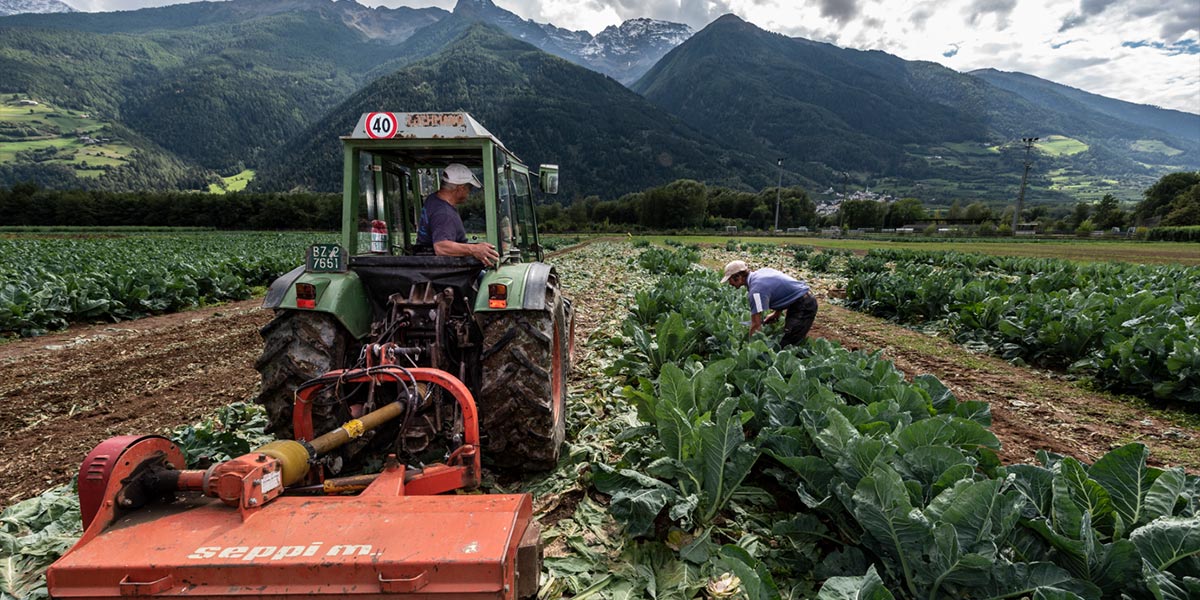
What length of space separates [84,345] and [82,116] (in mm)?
249659

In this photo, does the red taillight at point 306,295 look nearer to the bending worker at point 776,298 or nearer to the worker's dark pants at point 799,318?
the bending worker at point 776,298

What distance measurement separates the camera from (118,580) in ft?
5.59

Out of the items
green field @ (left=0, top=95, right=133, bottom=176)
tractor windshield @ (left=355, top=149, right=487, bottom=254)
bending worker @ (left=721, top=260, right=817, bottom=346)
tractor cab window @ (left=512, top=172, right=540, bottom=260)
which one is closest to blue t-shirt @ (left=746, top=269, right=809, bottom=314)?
bending worker @ (left=721, top=260, right=817, bottom=346)

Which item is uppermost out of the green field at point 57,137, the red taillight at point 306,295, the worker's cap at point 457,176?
the green field at point 57,137

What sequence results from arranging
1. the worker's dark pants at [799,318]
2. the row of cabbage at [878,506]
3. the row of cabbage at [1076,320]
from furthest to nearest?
the worker's dark pants at [799,318] < the row of cabbage at [1076,320] < the row of cabbage at [878,506]

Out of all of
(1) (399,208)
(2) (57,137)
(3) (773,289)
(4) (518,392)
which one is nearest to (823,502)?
(4) (518,392)

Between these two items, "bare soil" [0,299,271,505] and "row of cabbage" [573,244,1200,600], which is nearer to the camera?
"row of cabbage" [573,244,1200,600]

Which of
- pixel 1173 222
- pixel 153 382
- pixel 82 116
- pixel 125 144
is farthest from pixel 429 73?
pixel 153 382

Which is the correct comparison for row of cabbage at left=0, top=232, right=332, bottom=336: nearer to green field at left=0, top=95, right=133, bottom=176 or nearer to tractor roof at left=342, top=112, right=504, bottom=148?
tractor roof at left=342, top=112, right=504, bottom=148

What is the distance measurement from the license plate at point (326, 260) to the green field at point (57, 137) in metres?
167

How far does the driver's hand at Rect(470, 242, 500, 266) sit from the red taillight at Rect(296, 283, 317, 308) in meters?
1.07

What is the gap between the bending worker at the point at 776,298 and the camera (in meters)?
6.31

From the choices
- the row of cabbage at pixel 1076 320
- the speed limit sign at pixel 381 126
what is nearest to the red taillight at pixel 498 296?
the speed limit sign at pixel 381 126

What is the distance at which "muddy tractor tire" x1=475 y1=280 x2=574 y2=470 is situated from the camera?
3.24 meters
